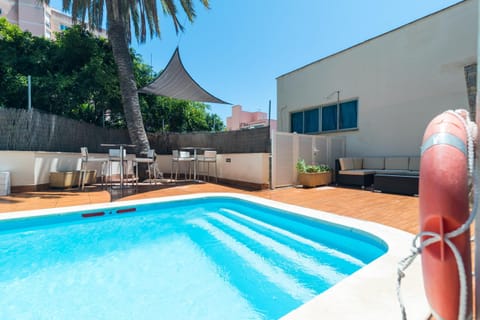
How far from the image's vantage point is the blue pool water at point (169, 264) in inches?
79.8

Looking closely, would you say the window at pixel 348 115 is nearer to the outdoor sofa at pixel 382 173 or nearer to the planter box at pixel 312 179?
the outdoor sofa at pixel 382 173

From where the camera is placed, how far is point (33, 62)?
27.4 ft

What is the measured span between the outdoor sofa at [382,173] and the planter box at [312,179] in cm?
60

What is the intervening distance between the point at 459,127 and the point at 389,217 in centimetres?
321

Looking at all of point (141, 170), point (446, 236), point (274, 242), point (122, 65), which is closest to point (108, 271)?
point (274, 242)

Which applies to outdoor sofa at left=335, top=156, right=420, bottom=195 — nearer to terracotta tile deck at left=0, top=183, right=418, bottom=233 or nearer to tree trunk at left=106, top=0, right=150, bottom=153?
terracotta tile deck at left=0, top=183, right=418, bottom=233

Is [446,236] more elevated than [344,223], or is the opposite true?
[446,236]

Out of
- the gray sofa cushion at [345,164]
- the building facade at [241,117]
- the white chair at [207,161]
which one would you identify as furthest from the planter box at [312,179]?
the building facade at [241,117]

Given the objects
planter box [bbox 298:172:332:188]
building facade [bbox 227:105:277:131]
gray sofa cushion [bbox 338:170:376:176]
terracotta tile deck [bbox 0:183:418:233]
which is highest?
building facade [bbox 227:105:277:131]

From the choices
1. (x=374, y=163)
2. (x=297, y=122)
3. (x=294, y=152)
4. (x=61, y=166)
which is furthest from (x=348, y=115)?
(x=61, y=166)

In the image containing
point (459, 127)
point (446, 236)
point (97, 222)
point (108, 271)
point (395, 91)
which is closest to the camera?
point (446, 236)

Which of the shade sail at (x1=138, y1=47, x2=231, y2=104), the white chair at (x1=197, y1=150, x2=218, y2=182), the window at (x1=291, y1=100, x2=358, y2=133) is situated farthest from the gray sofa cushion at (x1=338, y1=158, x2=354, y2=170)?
the shade sail at (x1=138, y1=47, x2=231, y2=104)

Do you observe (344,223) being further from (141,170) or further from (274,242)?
(141,170)

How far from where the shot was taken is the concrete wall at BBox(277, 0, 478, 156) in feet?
20.2
